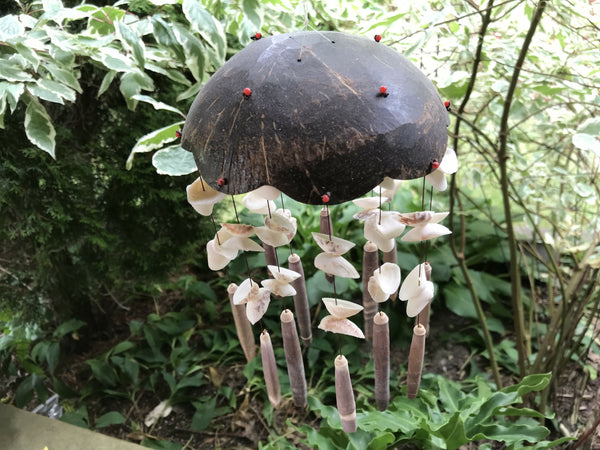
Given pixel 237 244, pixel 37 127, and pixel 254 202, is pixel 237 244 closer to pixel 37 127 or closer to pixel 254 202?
pixel 254 202

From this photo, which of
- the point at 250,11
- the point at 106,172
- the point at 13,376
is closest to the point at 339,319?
the point at 250,11

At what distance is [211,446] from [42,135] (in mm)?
1197

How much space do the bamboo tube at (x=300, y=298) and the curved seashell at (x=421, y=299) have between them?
23 cm

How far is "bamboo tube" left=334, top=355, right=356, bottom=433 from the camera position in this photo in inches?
32.2

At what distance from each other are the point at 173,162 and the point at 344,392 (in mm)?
534

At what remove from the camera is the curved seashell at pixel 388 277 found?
72 cm

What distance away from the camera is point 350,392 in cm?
85

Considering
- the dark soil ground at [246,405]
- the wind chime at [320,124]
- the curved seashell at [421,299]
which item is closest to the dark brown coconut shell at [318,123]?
the wind chime at [320,124]

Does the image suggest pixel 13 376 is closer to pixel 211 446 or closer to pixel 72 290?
pixel 72 290

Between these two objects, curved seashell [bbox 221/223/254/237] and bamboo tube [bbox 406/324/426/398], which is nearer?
curved seashell [bbox 221/223/254/237]

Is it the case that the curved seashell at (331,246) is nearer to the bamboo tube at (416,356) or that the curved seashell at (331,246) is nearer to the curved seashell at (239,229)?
the curved seashell at (239,229)

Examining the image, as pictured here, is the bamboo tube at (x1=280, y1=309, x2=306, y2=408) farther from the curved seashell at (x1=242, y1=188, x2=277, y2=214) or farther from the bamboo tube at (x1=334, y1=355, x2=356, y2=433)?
the curved seashell at (x1=242, y1=188, x2=277, y2=214)

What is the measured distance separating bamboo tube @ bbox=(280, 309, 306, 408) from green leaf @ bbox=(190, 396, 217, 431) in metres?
0.92

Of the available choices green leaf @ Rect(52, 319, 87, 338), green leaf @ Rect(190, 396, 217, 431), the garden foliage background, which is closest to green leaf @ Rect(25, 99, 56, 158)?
the garden foliage background
